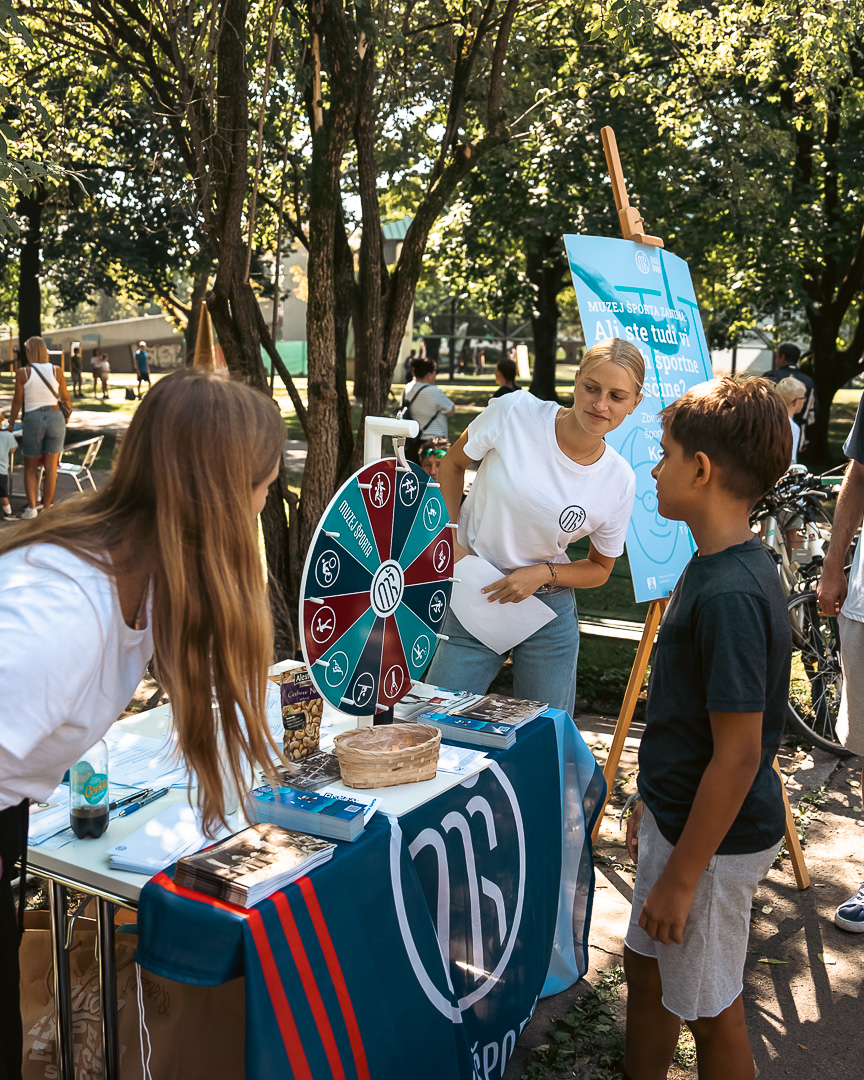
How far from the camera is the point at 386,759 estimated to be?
2207mm

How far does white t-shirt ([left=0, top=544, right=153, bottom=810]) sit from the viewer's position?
1256 mm

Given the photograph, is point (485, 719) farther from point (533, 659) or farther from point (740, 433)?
point (740, 433)

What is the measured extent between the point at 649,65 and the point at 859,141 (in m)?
4.23

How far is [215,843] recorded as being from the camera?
1937mm

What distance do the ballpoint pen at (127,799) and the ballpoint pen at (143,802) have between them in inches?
0.4

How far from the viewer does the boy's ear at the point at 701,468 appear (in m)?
1.98

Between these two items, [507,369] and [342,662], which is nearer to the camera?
[342,662]

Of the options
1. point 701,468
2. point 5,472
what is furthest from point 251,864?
point 5,472


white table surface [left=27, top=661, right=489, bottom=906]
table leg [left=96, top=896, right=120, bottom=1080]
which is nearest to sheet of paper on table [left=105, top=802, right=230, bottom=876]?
white table surface [left=27, top=661, right=489, bottom=906]

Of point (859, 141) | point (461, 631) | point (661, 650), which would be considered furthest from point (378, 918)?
point (859, 141)

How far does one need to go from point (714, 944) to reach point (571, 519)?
4.39 ft

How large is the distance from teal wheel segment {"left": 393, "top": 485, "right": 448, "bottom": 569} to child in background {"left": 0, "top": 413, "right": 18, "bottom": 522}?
832 cm

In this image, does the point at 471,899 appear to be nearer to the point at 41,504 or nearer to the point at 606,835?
the point at 606,835

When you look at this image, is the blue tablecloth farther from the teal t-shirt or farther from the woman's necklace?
the woman's necklace
